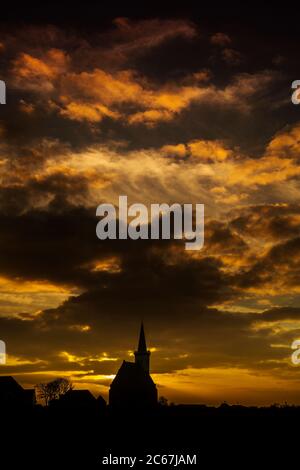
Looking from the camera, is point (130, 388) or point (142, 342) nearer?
point (130, 388)

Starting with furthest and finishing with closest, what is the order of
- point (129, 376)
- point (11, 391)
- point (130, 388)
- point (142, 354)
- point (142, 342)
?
1. point (142, 342)
2. point (142, 354)
3. point (129, 376)
4. point (130, 388)
5. point (11, 391)

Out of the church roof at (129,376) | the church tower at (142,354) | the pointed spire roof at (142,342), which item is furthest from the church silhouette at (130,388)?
the pointed spire roof at (142,342)

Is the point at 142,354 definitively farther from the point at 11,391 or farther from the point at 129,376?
the point at 11,391

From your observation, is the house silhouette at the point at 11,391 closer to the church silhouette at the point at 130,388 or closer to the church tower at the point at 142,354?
the church silhouette at the point at 130,388

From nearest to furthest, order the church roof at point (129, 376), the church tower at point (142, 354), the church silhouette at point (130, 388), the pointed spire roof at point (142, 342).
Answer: the church silhouette at point (130, 388) < the church roof at point (129, 376) < the church tower at point (142, 354) < the pointed spire roof at point (142, 342)

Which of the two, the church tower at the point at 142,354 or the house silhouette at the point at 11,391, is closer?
the house silhouette at the point at 11,391

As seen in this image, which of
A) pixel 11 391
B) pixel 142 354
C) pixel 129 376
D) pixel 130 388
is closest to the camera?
pixel 11 391

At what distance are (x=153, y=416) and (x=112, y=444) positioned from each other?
454cm

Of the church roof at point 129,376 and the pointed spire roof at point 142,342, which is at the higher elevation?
the pointed spire roof at point 142,342

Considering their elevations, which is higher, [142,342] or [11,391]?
[142,342]

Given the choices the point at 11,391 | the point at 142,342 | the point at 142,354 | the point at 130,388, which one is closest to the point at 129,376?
the point at 130,388
